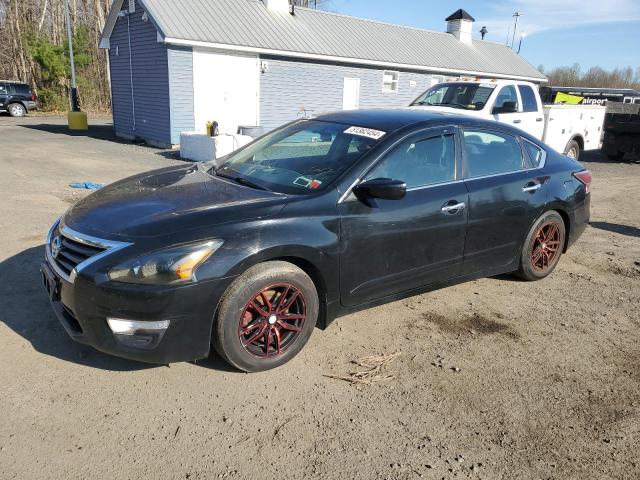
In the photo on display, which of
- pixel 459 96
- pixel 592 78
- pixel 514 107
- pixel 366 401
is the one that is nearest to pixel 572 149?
pixel 514 107

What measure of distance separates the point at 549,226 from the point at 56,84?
32.6 meters

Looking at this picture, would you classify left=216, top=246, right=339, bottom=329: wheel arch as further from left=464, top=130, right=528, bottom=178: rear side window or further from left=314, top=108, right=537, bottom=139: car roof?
left=464, top=130, right=528, bottom=178: rear side window

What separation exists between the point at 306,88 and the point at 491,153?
15267mm

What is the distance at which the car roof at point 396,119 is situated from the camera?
399cm

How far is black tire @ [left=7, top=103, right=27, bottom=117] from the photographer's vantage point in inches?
1058

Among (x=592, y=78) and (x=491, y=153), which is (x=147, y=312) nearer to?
(x=491, y=153)

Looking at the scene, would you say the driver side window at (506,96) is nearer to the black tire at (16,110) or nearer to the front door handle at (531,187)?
the front door handle at (531,187)

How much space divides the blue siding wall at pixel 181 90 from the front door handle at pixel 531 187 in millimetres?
13179

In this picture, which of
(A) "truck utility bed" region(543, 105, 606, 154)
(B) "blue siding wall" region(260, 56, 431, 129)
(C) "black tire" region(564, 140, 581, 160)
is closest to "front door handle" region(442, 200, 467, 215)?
(A) "truck utility bed" region(543, 105, 606, 154)

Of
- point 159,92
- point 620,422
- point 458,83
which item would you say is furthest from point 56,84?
point 620,422

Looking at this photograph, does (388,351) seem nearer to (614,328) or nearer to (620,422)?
(620,422)

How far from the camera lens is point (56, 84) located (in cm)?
3047

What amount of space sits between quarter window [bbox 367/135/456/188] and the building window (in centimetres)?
1782

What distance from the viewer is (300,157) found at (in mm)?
Result: 4039
